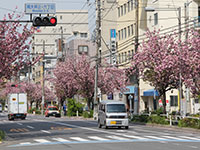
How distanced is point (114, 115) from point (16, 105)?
30221 mm

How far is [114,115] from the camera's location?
33.8 m

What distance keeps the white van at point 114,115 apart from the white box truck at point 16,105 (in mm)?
28547

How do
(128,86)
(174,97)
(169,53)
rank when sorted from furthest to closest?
(128,86) < (174,97) < (169,53)

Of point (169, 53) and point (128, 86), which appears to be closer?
point (169, 53)

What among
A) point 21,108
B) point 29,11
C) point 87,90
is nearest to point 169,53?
point 29,11

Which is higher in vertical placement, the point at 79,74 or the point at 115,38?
the point at 115,38

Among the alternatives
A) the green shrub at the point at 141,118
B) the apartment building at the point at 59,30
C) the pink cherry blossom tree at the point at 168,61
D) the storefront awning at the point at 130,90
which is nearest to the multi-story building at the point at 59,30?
the apartment building at the point at 59,30

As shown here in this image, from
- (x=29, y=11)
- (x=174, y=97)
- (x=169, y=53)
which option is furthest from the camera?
(x=174, y=97)

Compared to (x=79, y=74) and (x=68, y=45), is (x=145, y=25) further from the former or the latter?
(x=68, y=45)

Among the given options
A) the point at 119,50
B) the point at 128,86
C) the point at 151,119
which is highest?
the point at 119,50

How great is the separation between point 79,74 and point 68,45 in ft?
152

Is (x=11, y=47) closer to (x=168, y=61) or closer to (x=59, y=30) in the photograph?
(x=168, y=61)

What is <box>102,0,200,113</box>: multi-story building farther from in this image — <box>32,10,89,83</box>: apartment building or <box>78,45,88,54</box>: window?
<box>32,10,89,83</box>: apartment building

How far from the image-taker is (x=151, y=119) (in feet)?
133
